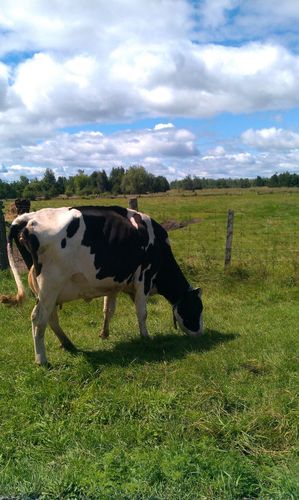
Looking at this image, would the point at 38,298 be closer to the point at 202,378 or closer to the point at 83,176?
the point at 202,378

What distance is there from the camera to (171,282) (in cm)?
821

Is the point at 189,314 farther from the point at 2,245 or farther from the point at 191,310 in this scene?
the point at 2,245

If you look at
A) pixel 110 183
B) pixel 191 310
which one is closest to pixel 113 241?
pixel 191 310

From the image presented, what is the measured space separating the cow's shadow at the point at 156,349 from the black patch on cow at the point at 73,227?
1.70 meters

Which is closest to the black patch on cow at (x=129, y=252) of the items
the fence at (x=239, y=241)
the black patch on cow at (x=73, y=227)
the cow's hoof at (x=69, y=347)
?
the black patch on cow at (x=73, y=227)

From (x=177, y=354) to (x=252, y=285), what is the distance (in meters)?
4.90

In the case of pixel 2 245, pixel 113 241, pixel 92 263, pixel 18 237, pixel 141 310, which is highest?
pixel 18 237

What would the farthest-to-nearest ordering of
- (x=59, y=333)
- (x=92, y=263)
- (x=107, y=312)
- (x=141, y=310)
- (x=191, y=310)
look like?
(x=191, y=310) → (x=107, y=312) → (x=141, y=310) → (x=59, y=333) → (x=92, y=263)

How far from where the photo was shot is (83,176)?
128 m

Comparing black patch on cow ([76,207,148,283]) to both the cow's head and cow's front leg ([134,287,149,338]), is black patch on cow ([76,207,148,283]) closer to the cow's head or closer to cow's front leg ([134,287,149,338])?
cow's front leg ([134,287,149,338])

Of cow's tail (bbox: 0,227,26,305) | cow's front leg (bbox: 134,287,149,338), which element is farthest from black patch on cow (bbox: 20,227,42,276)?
cow's front leg (bbox: 134,287,149,338)

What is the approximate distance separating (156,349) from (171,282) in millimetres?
1567

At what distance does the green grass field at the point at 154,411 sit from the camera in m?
3.61

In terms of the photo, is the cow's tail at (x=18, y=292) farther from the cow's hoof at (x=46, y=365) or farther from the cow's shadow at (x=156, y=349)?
the cow's shadow at (x=156, y=349)
